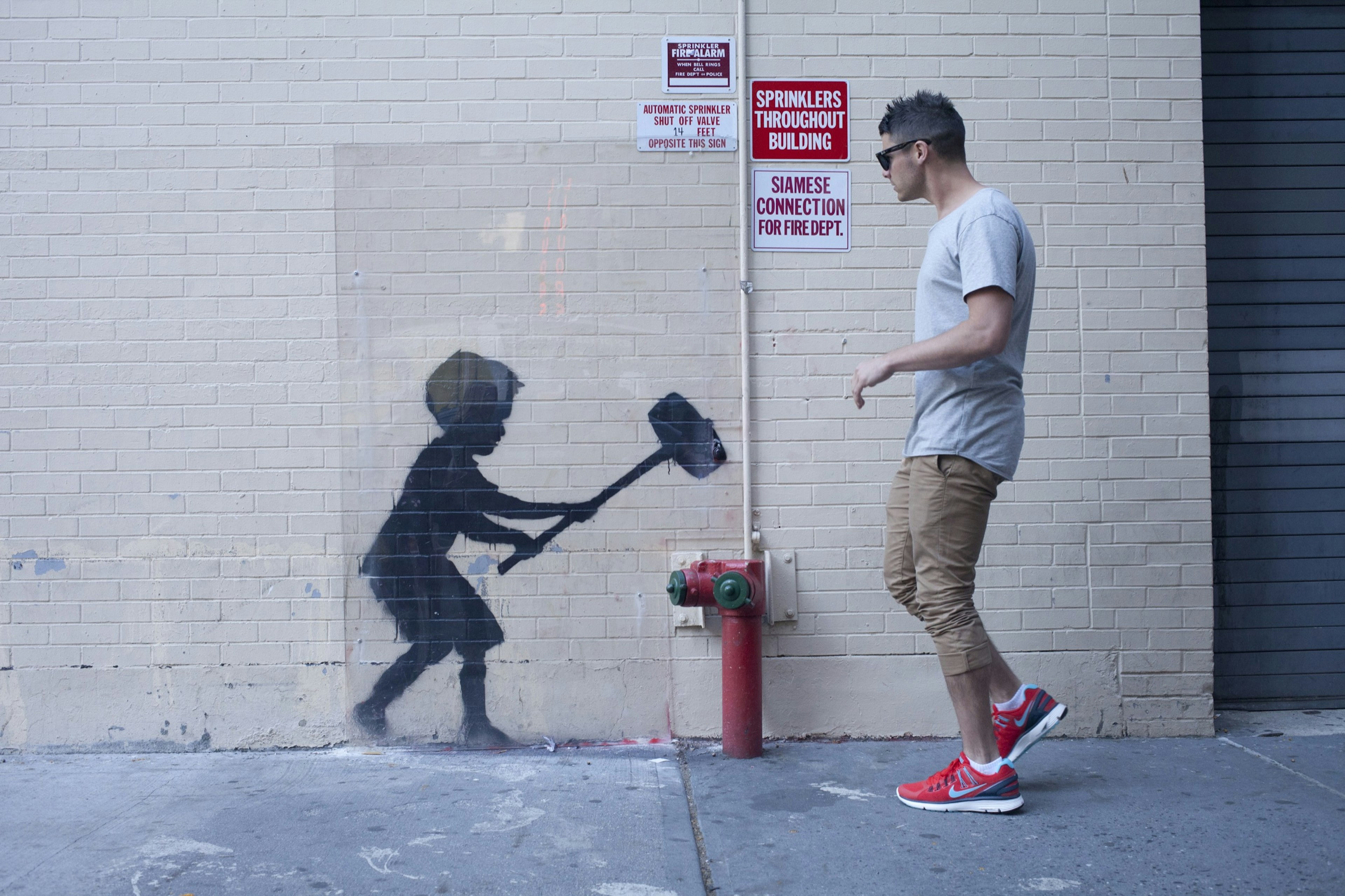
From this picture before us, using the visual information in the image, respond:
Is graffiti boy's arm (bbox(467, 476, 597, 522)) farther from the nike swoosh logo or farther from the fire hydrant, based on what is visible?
the nike swoosh logo

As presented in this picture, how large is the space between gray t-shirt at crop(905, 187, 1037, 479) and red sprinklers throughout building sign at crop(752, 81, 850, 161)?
92 centimetres

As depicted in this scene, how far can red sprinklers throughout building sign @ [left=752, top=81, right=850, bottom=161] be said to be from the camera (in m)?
3.81

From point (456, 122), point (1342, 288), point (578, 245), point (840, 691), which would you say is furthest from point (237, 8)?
point (1342, 288)

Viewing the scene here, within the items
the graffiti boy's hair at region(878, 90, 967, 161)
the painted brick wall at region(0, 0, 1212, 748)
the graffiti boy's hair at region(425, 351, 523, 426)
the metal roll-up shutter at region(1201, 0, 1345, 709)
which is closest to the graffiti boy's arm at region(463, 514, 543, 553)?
the painted brick wall at region(0, 0, 1212, 748)

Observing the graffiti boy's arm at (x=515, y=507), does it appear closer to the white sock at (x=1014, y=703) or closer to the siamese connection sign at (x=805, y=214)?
the siamese connection sign at (x=805, y=214)

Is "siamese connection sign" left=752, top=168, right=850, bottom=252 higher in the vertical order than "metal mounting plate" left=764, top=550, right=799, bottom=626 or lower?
higher

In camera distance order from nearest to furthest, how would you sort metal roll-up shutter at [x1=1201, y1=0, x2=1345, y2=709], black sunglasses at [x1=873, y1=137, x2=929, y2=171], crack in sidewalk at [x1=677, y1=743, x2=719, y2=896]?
crack in sidewalk at [x1=677, y1=743, x2=719, y2=896] < black sunglasses at [x1=873, y1=137, x2=929, y2=171] < metal roll-up shutter at [x1=1201, y1=0, x2=1345, y2=709]

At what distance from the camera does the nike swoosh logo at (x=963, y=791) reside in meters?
2.97

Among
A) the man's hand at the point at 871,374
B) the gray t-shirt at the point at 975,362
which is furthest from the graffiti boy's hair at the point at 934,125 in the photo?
the man's hand at the point at 871,374

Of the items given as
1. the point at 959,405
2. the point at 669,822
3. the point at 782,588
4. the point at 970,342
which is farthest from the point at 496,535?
the point at 970,342

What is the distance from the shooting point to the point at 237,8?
3.79 metres

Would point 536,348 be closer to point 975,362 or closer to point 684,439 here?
point 684,439

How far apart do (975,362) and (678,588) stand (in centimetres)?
128

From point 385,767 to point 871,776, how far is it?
Answer: 1699 millimetres
